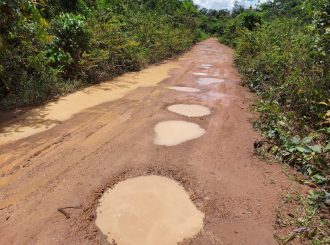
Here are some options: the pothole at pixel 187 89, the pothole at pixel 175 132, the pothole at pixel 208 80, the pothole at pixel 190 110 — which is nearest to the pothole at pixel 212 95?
the pothole at pixel 187 89

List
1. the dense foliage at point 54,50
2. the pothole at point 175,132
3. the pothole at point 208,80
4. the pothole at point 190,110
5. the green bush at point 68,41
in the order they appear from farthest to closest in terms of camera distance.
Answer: the pothole at point 208,80, the green bush at point 68,41, the pothole at point 190,110, the dense foliage at point 54,50, the pothole at point 175,132

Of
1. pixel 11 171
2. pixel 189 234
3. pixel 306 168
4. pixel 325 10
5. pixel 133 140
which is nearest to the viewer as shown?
pixel 189 234

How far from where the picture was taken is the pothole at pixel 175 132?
4857 mm

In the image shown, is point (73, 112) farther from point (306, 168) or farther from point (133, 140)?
point (306, 168)

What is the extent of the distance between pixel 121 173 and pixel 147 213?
0.85 meters

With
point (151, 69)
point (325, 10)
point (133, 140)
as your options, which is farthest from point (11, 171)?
point (151, 69)

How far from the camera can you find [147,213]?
123 inches

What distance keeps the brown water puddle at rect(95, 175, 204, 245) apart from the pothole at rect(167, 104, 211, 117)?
2664 mm

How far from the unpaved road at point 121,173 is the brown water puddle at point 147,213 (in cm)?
10

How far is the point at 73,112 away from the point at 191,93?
3.14 meters

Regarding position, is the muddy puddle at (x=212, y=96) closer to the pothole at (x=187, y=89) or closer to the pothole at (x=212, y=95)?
the pothole at (x=212, y=95)

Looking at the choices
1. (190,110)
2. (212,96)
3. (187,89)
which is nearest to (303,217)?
(190,110)

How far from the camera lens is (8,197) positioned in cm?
329

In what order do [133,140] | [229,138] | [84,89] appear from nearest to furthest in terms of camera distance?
[133,140]
[229,138]
[84,89]
